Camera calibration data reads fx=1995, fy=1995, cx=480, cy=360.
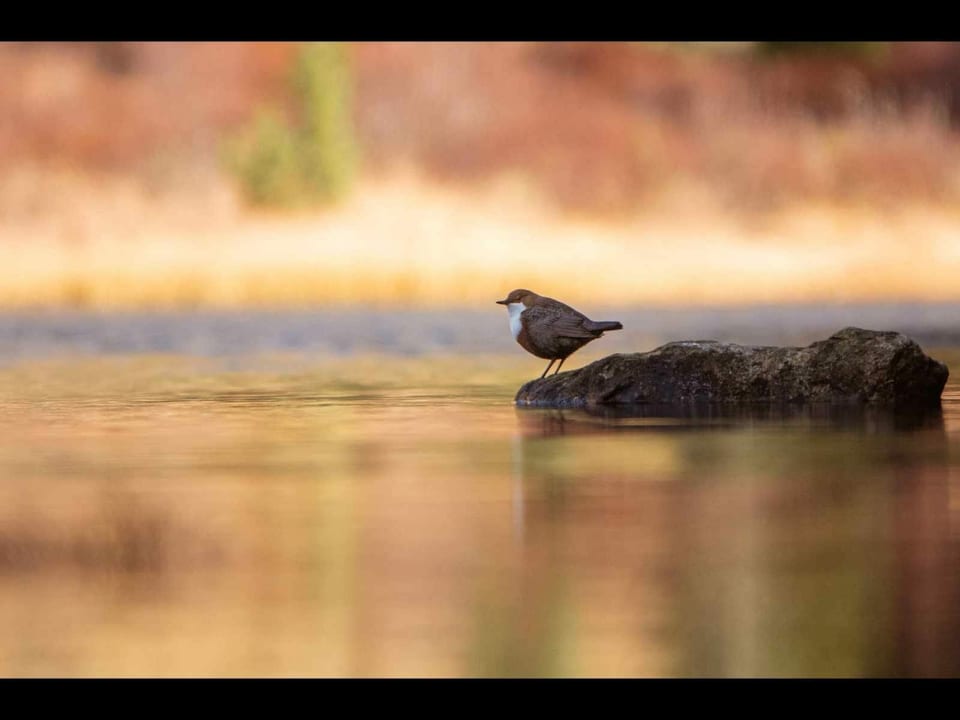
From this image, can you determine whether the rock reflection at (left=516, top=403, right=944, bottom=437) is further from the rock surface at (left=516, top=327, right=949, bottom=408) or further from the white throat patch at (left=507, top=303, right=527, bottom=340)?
the white throat patch at (left=507, top=303, right=527, bottom=340)

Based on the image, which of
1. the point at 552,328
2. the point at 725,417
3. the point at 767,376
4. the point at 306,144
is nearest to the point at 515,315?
the point at 552,328

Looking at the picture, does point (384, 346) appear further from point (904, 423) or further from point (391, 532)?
point (391, 532)

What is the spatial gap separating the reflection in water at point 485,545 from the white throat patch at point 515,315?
1.04 m

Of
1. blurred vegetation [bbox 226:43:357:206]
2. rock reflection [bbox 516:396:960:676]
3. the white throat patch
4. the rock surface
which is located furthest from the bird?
blurred vegetation [bbox 226:43:357:206]

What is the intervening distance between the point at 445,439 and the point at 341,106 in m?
26.2

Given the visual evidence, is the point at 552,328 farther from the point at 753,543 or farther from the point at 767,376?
the point at 753,543

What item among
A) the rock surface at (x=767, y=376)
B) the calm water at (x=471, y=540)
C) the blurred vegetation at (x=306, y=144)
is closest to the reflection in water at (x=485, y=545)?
the calm water at (x=471, y=540)

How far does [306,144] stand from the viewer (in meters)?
37.2

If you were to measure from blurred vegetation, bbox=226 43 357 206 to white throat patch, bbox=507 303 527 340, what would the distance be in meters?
22.1

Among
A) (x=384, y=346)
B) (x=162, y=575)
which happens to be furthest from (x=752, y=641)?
(x=384, y=346)

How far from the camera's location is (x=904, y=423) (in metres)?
12.4

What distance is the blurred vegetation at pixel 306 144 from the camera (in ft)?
119

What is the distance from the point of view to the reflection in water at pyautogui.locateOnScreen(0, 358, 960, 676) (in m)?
5.71

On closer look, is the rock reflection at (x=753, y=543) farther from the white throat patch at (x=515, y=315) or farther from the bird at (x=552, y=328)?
the white throat patch at (x=515, y=315)
